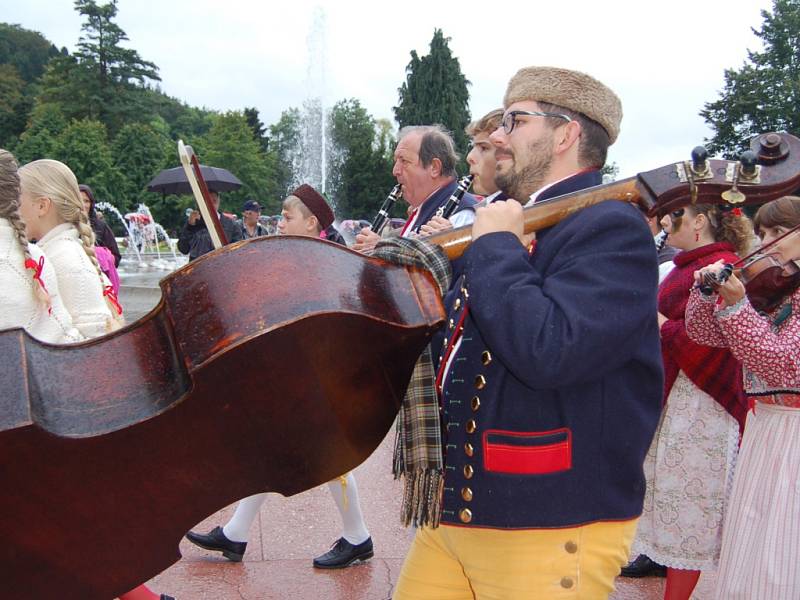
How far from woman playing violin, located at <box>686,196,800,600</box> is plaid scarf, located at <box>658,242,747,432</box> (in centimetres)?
22

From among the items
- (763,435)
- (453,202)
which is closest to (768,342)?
(763,435)

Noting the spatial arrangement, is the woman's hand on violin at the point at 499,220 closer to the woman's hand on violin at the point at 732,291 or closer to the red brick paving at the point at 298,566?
the woman's hand on violin at the point at 732,291

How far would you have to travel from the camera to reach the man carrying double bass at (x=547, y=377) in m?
1.70

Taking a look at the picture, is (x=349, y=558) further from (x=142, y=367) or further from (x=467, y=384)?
(x=142, y=367)

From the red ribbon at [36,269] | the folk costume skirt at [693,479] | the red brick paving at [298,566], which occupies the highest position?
the red ribbon at [36,269]

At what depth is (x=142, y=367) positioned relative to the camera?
56.2 inches

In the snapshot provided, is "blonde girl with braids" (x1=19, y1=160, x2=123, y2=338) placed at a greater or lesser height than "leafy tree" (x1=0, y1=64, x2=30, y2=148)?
lesser

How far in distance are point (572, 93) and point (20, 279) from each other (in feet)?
6.52

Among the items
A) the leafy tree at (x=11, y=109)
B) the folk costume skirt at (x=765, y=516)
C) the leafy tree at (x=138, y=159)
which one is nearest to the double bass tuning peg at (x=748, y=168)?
the folk costume skirt at (x=765, y=516)

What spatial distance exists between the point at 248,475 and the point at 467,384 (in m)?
0.62

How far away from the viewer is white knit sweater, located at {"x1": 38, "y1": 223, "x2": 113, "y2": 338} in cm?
304

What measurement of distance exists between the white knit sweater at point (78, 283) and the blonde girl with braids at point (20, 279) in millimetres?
172

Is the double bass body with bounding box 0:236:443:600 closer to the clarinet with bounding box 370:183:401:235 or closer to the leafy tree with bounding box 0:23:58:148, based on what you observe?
the clarinet with bounding box 370:183:401:235

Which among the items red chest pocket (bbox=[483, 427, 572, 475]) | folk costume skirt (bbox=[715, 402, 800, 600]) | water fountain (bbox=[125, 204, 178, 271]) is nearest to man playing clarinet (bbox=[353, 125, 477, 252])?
folk costume skirt (bbox=[715, 402, 800, 600])
